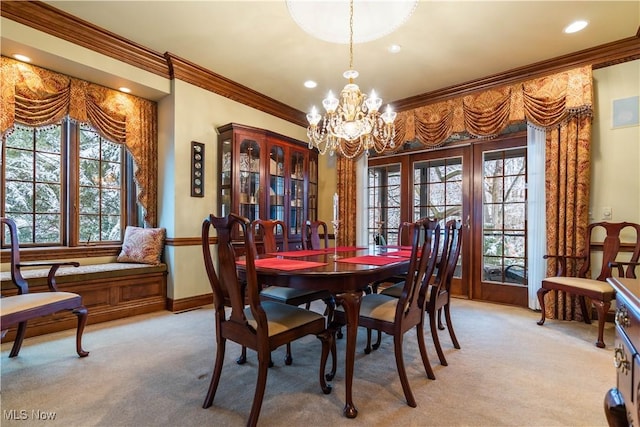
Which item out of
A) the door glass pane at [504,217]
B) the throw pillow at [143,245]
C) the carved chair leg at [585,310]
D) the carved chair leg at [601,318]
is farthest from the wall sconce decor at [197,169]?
the carved chair leg at [585,310]

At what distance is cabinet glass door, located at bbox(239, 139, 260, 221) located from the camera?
3.94m

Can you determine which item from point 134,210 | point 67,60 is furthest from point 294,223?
point 67,60

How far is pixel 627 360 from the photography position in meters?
0.92

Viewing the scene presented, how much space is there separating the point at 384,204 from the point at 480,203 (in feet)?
4.57

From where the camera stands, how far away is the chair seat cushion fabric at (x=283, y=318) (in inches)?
64.5

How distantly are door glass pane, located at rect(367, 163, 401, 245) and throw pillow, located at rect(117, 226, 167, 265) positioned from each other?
118 inches

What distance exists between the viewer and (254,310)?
1519 mm

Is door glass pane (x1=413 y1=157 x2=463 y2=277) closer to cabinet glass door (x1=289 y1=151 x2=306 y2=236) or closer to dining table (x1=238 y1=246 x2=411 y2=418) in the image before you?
cabinet glass door (x1=289 y1=151 x2=306 y2=236)

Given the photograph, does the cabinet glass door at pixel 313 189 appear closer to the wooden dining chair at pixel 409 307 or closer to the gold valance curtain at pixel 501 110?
the gold valance curtain at pixel 501 110

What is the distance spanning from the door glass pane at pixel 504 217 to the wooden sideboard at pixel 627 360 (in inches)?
Answer: 120

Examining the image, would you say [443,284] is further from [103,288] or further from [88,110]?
[88,110]

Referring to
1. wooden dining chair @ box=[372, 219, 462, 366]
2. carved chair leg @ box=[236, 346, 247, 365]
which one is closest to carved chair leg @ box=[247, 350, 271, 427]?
carved chair leg @ box=[236, 346, 247, 365]

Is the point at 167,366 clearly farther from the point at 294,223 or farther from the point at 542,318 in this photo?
the point at 542,318

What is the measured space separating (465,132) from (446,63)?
105 cm
